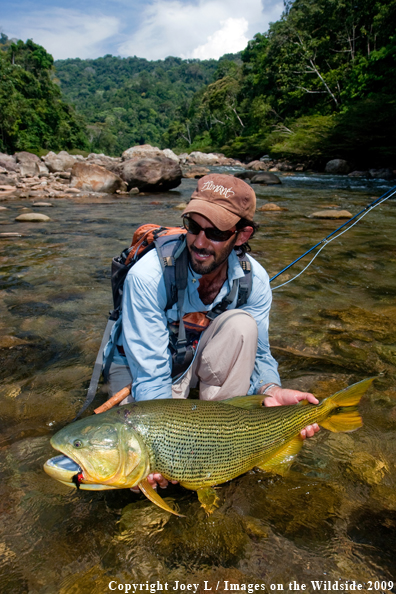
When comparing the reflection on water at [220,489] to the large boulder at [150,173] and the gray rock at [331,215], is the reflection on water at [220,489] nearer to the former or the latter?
the gray rock at [331,215]

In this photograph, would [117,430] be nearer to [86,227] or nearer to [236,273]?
[236,273]

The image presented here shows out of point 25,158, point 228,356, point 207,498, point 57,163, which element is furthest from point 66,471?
point 25,158

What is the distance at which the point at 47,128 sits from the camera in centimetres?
5588

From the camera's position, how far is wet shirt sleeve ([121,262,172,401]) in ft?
7.91

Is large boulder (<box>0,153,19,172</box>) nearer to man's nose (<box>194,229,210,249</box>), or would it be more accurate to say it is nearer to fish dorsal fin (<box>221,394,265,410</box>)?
man's nose (<box>194,229,210,249</box>)

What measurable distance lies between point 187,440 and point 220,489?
0.63m

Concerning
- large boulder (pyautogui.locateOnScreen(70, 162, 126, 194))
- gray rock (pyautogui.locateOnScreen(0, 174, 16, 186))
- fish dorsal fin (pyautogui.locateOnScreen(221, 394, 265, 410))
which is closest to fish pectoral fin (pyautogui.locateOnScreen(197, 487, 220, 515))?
fish dorsal fin (pyautogui.locateOnScreen(221, 394, 265, 410))

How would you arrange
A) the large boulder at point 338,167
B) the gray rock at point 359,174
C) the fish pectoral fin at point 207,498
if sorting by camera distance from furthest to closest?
the large boulder at point 338,167, the gray rock at point 359,174, the fish pectoral fin at point 207,498

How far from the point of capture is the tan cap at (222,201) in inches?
97.7

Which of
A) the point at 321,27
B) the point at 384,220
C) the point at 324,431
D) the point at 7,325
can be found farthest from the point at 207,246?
the point at 321,27

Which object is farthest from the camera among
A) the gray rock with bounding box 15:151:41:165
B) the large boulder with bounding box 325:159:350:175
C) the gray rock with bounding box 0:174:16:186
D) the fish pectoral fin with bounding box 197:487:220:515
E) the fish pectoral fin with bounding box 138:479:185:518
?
the large boulder with bounding box 325:159:350:175

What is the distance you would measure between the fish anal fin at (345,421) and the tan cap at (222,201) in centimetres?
134

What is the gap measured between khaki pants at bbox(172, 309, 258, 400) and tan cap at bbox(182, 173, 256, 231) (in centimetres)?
61

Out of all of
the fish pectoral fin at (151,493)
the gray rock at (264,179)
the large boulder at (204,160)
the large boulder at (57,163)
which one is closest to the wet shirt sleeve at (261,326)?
the fish pectoral fin at (151,493)
